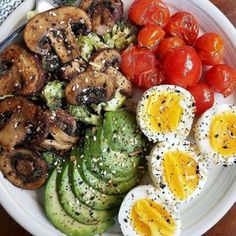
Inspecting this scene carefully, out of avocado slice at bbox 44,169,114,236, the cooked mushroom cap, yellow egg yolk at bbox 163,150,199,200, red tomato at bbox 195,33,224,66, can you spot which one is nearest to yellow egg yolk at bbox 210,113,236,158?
yellow egg yolk at bbox 163,150,199,200

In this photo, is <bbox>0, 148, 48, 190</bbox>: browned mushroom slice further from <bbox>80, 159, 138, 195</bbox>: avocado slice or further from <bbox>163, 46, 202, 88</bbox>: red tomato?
<bbox>163, 46, 202, 88</bbox>: red tomato

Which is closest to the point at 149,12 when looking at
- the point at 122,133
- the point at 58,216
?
the point at 122,133

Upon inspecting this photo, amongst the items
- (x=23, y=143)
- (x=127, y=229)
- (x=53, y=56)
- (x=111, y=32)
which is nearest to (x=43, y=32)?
(x=53, y=56)

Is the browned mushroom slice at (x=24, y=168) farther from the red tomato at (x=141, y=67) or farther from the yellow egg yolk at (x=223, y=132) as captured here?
the yellow egg yolk at (x=223, y=132)

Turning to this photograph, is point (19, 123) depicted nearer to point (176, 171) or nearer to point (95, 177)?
point (95, 177)

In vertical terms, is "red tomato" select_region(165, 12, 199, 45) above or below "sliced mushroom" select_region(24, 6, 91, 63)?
below

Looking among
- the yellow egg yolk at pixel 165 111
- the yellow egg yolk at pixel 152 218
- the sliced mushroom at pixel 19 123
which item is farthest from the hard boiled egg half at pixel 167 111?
the sliced mushroom at pixel 19 123
